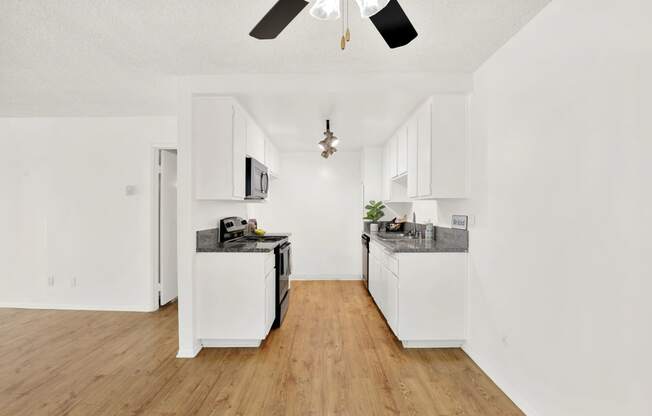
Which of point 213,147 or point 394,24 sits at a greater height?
point 394,24

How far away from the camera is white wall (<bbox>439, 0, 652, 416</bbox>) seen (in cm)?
129

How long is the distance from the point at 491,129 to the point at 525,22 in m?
0.74

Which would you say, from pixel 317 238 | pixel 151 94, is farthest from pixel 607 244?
pixel 317 238

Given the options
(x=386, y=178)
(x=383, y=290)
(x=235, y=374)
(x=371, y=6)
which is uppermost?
(x=371, y=6)

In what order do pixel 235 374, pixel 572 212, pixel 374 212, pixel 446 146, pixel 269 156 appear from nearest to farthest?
1. pixel 572 212
2. pixel 235 374
3. pixel 446 146
4. pixel 269 156
5. pixel 374 212

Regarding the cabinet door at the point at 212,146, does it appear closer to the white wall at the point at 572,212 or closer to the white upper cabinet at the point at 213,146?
the white upper cabinet at the point at 213,146

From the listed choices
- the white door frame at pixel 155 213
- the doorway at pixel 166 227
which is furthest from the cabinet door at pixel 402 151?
the doorway at pixel 166 227

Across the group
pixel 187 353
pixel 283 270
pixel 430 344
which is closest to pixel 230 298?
pixel 187 353

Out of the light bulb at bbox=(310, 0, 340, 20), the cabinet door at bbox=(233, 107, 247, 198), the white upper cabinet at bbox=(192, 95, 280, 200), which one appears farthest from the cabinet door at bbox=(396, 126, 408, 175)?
the light bulb at bbox=(310, 0, 340, 20)

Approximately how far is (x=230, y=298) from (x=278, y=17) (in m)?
2.27

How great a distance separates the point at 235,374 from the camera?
2369 millimetres

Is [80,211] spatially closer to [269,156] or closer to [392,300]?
[269,156]

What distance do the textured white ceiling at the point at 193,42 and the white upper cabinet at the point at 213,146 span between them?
12.1 inches

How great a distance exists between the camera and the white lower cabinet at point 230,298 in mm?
2738
